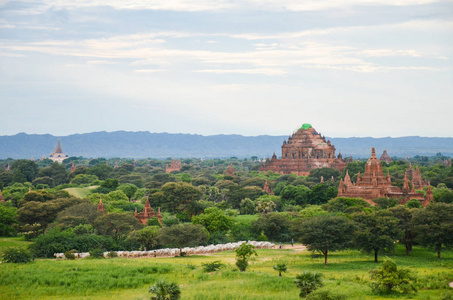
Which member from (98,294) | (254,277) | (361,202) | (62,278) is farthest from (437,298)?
(361,202)

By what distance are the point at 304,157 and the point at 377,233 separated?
10123cm

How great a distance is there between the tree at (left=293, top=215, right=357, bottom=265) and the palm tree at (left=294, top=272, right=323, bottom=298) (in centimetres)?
1443

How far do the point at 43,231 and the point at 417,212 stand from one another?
126 ft


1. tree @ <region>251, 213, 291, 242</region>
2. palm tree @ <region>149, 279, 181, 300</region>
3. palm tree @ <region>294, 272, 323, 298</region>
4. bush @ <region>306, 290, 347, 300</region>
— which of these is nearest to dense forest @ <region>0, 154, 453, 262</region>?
tree @ <region>251, 213, 291, 242</region>

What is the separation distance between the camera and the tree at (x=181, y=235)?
190 ft

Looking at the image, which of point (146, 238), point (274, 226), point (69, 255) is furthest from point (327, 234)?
point (69, 255)

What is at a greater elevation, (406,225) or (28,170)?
(28,170)

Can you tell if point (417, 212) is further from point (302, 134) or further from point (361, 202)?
point (302, 134)

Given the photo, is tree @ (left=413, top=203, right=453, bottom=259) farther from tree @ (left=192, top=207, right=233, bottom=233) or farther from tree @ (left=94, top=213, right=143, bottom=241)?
tree @ (left=94, top=213, right=143, bottom=241)

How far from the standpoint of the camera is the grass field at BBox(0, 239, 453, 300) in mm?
38812

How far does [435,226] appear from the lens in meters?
52.7

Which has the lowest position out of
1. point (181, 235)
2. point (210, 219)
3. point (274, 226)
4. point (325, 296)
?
point (325, 296)

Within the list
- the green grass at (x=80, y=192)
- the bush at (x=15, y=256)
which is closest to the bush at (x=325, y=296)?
the bush at (x=15, y=256)

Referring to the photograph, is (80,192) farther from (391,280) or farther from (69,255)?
(391,280)
